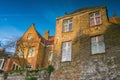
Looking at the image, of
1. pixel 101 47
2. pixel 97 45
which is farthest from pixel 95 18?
pixel 101 47

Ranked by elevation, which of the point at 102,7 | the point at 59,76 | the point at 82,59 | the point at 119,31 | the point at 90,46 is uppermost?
the point at 102,7

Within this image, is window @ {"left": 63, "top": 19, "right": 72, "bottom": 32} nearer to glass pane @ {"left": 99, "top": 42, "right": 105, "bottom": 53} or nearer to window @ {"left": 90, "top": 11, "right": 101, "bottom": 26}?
window @ {"left": 90, "top": 11, "right": 101, "bottom": 26}

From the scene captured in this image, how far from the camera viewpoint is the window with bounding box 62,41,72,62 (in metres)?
18.5

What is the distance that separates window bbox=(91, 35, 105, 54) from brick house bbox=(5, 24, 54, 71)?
43.5ft

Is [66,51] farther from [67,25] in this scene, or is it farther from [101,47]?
[101,47]

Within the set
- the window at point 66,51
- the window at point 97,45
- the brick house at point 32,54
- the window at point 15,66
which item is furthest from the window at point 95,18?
the window at point 15,66

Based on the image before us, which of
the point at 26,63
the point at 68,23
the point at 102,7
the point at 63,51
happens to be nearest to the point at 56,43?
the point at 63,51

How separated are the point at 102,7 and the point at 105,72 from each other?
24.9 feet

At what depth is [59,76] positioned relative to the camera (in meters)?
17.8

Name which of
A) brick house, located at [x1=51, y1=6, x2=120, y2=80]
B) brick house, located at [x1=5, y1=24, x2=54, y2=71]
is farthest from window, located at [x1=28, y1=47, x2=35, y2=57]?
brick house, located at [x1=51, y1=6, x2=120, y2=80]

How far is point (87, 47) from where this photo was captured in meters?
17.5

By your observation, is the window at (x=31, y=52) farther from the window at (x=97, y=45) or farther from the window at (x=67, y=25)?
the window at (x=97, y=45)

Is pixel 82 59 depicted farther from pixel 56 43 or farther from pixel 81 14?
pixel 81 14

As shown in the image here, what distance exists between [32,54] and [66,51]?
1238cm
